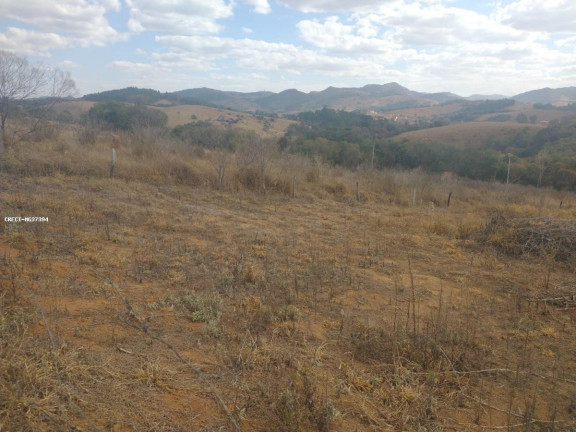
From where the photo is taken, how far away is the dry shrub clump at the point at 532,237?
6.96 metres

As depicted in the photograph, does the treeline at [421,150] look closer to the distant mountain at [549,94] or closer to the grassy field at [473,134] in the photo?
the grassy field at [473,134]

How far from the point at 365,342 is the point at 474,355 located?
1.02 m

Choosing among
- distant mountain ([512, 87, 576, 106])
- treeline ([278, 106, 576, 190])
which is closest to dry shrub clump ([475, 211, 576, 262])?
treeline ([278, 106, 576, 190])

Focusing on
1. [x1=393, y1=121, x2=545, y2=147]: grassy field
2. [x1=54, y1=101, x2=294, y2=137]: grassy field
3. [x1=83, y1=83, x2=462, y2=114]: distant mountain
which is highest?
[x1=83, y1=83, x2=462, y2=114]: distant mountain

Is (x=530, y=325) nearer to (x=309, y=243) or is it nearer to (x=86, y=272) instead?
(x=309, y=243)

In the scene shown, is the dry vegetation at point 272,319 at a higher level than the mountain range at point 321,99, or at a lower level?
lower

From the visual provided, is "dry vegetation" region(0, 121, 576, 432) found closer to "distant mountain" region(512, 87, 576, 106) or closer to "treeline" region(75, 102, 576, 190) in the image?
"treeline" region(75, 102, 576, 190)

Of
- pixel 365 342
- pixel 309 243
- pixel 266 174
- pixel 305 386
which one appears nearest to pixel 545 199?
pixel 266 174

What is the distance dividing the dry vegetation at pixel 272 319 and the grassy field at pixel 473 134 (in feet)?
115

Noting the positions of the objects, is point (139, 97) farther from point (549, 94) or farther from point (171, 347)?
point (549, 94)

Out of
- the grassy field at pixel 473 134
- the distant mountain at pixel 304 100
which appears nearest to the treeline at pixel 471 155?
the grassy field at pixel 473 134

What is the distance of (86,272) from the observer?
4555 mm

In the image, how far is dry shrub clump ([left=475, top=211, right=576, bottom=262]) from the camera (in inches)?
274

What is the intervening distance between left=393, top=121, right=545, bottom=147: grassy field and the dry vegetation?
34902 millimetres
